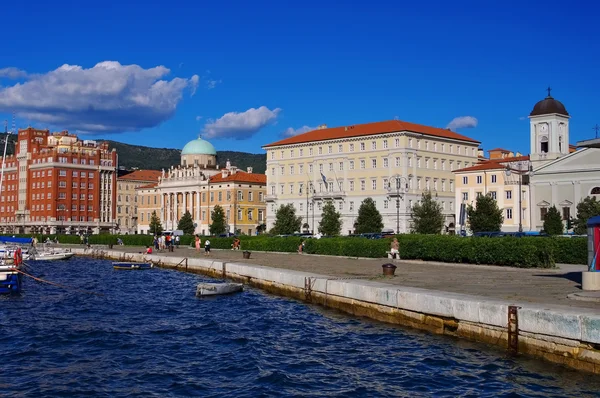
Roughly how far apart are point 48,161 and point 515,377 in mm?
144744

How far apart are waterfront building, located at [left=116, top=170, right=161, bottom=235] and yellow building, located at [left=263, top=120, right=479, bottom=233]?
5490 centimetres

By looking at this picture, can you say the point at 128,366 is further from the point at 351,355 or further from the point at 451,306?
the point at 451,306

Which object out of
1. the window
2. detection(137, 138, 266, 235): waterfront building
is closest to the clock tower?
the window

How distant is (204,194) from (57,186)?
35.2 metres

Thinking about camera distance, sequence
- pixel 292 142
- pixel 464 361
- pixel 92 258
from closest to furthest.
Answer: pixel 464 361
pixel 92 258
pixel 292 142

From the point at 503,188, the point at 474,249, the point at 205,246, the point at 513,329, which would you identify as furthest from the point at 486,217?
the point at 513,329

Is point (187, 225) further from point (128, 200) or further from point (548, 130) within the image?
point (548, 130)

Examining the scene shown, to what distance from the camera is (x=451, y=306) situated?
21.2 metres

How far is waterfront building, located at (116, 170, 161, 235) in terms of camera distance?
161750mm

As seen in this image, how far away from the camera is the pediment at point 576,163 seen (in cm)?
8362

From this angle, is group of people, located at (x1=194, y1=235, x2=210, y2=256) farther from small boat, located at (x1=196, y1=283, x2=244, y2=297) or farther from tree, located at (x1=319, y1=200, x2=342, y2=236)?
small boat, located at (x1=196, y1=283, x2=244, y2=297)


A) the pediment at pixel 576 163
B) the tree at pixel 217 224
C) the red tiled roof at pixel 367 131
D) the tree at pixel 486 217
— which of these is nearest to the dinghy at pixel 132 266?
the tree at pixel 486 217

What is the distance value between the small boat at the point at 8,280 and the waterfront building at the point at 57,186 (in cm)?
11518

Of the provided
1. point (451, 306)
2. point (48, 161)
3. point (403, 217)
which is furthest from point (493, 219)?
point (48, 161)
